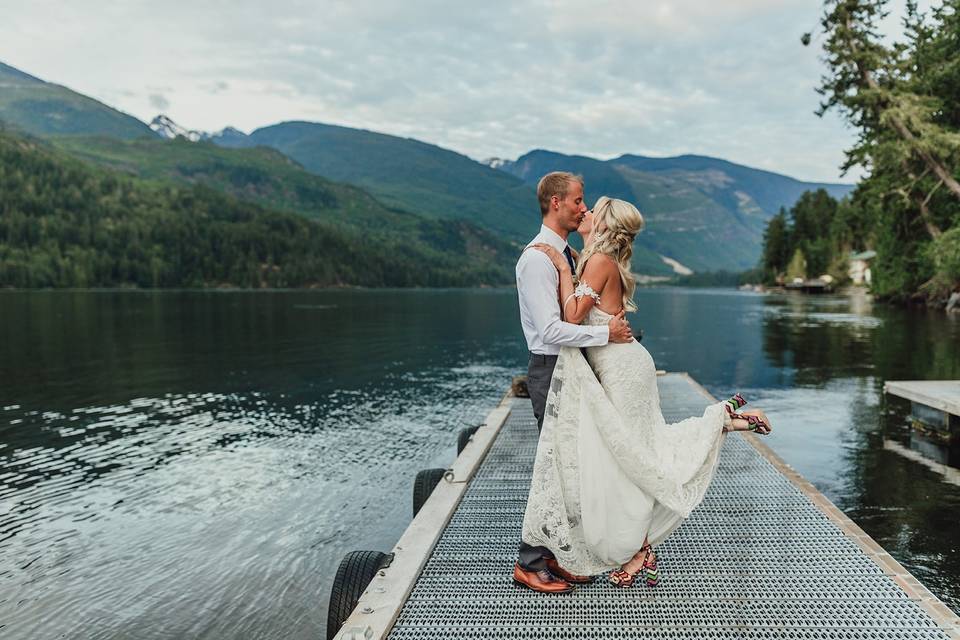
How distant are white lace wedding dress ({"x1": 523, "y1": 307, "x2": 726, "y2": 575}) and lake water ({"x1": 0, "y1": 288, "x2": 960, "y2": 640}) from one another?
15.4ft

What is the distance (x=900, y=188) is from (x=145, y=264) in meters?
175

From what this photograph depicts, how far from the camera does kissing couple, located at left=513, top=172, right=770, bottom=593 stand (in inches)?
200

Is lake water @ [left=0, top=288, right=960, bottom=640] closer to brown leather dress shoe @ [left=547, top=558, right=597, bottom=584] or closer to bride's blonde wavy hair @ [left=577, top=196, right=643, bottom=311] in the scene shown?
brown leather dress shoe @ [left=547, top=558, right=597, bottom=584]

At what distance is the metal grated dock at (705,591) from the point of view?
4.89 metres

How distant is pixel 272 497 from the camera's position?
13.5 m

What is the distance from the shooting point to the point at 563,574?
557 centimetres

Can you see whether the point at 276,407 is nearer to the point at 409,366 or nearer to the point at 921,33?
the point at 409,366

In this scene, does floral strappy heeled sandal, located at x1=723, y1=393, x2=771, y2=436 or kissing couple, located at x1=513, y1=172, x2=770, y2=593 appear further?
floral strappy heeled sandal, located at x1=723, y1=393, x2=771, y2=436

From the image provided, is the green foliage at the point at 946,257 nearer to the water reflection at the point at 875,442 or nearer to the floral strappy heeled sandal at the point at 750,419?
the water reflection at the point at 875,442

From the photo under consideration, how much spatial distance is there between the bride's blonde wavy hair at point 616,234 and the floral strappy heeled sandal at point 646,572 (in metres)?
2.29

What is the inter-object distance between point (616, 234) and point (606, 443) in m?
1.70

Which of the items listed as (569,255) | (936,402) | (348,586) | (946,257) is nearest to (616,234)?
(569,255)

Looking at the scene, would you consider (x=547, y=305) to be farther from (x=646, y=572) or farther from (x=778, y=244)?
(x=778, y=244)

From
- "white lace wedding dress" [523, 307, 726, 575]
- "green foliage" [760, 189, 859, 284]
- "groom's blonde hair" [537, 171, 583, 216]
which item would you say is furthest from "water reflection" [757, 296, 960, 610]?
"green foliage" [760, 189, 859, 284]
